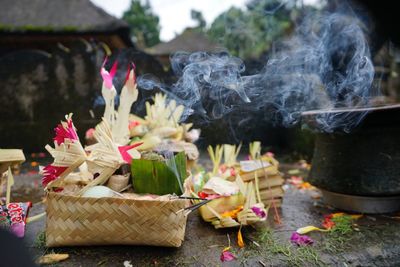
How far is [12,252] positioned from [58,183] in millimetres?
918

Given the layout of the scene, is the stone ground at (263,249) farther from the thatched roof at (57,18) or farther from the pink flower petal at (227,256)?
the thatched roof at (57,18)

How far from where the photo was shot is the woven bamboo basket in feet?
6.07

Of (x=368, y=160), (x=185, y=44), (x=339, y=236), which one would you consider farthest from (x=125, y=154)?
(x=185, y=44)

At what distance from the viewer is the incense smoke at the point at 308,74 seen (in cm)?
302

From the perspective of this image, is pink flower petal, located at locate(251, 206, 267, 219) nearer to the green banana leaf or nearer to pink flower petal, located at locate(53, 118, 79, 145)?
the green banana leaf

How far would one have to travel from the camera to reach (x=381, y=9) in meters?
3.33

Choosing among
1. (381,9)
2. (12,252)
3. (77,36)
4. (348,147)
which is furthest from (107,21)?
(12,252)

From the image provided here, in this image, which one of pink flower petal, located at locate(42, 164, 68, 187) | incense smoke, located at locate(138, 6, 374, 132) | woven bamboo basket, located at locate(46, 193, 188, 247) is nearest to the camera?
woven bamboo basket, located at locate(46, 193, 188, 247)

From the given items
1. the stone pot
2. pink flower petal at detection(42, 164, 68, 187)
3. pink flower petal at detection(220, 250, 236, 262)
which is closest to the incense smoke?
the stone pot

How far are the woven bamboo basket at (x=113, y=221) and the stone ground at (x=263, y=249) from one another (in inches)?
3.6

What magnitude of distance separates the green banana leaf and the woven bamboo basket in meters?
0.23

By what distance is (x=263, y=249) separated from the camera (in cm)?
205

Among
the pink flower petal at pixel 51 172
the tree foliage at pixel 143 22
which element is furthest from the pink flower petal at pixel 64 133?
the tree foliage at pixel 143 22

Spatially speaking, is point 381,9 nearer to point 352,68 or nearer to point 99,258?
point 352,68
